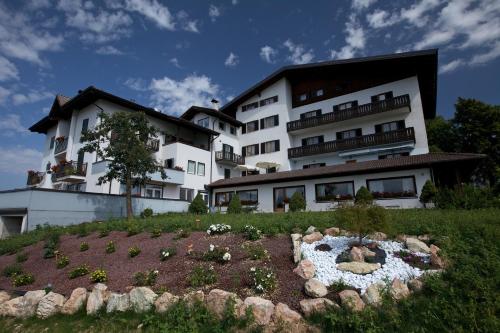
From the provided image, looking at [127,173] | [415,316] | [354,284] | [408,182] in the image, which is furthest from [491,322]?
[127,173]

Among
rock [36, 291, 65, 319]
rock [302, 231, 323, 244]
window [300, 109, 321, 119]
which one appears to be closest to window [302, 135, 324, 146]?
window [300, 109, 321, 119]

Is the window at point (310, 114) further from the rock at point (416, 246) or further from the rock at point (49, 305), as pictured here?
the rock at point (49, 305)

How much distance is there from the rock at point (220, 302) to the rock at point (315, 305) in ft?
4.19

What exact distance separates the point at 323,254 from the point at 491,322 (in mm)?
3841

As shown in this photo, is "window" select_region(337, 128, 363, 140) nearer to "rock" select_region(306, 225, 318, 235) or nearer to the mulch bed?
"rock" select_region(306, 225, 318, 235)

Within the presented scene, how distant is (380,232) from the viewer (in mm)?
8523

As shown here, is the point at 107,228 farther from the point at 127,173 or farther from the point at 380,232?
the point at 380,232

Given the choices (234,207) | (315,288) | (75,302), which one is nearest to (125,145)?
(234,207)

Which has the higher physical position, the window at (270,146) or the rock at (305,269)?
the window at (270,146)

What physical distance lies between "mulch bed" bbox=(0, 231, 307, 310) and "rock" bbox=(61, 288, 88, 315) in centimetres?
44

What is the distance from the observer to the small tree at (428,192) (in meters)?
19.1

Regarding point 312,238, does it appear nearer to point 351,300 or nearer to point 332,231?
point 332,231

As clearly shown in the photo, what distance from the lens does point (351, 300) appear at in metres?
5.64

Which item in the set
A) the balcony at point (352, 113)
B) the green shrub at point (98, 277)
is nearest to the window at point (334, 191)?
the balcony at point (352, 113)
